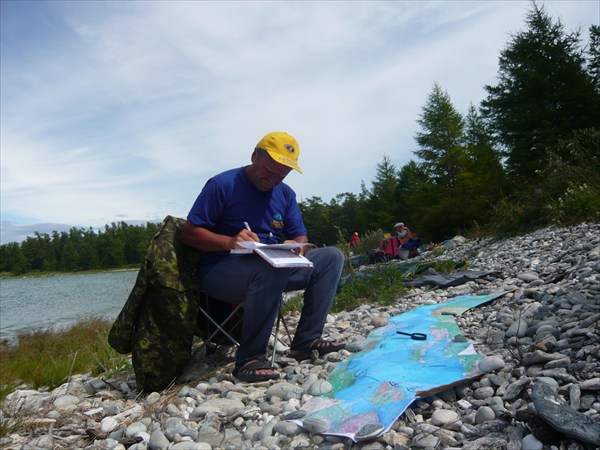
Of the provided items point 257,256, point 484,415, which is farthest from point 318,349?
point 484,415

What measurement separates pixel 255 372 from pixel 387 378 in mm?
836

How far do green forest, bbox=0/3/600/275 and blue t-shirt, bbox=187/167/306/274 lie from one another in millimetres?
524

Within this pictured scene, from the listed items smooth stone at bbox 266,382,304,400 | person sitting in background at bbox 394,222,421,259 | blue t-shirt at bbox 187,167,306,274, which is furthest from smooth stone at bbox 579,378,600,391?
person sitting in background at bbox 394,222,421,259

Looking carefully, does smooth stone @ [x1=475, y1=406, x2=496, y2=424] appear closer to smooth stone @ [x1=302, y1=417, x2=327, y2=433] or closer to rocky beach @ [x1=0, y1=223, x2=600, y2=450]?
rocky beach @ [x1=0, y1=223, x2=600, y2=450]

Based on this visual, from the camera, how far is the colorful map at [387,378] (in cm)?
197

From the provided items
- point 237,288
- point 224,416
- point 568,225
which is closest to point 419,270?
point 568,225

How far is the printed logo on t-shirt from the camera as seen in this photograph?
10.9 ft

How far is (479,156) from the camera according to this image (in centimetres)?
2606

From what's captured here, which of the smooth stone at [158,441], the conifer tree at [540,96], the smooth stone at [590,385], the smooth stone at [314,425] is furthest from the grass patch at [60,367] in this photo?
the conifer tree at [540,96]

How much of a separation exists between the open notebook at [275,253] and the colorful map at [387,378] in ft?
2.22

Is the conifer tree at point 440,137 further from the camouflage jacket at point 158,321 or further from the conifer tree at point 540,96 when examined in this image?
the camouflage jacket at point 158,321

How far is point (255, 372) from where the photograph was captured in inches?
111

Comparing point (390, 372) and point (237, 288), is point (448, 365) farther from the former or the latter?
point (237, 288)

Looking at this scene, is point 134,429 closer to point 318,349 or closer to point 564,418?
point 318,349
